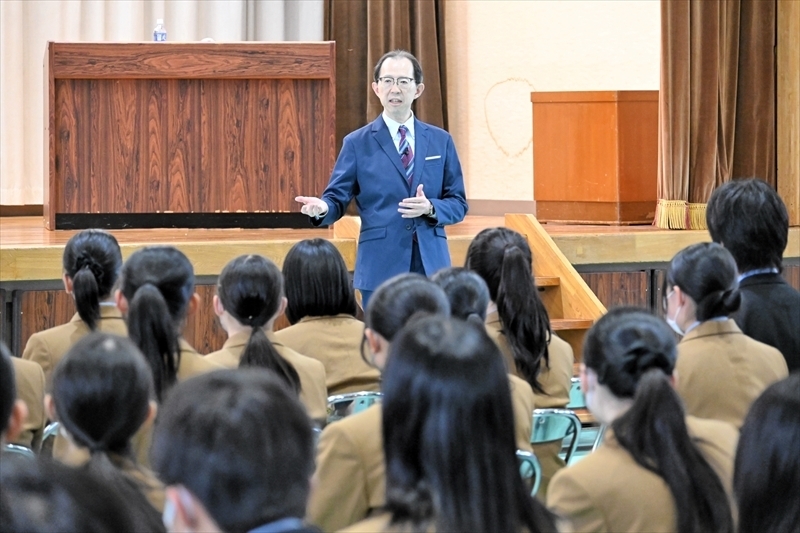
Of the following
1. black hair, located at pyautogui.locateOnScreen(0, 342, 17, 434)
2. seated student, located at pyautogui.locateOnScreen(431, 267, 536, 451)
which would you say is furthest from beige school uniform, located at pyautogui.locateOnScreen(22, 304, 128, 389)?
black hair, located at pyautogui.locateOnScreen(0, 342, 17, 434)

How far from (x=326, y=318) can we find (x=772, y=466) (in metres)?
1.68

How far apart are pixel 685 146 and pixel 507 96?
221 cm

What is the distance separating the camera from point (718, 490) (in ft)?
5.42

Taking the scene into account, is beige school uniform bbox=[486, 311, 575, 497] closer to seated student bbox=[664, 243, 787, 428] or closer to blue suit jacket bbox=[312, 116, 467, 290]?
seated student bbox=[664, 243, 787, 428]

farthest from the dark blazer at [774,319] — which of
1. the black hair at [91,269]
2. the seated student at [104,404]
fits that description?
the seated student at [104,404]

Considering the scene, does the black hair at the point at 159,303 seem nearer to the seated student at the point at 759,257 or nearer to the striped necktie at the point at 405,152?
the seated student at the point at 759,257

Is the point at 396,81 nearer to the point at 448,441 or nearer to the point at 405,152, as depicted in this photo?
the point at 405,152

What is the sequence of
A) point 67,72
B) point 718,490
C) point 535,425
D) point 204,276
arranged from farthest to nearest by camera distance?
point 67,72 < point 204,276 < point 535,425 < point 718,490

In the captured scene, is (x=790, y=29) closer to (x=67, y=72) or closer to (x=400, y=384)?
(x=67, y=72)

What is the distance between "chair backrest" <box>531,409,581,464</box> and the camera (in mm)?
2471

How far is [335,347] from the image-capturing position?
3.07 metres

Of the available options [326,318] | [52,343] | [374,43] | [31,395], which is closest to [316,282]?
[326,318]

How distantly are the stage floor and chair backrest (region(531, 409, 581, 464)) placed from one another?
271cm

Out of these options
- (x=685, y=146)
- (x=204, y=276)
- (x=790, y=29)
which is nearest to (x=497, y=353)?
(x=204, y=276)
